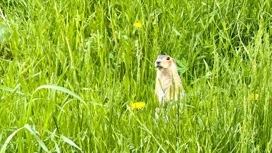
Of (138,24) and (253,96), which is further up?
(138,24)

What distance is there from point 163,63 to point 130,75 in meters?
0.23

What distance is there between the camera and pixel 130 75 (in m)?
3.62

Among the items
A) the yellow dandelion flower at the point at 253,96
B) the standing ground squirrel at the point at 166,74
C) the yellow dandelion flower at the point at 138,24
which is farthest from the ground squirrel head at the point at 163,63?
the yellow dandelion flower at the point at 253,96

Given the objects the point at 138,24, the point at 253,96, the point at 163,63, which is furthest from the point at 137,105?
the point at 138,24

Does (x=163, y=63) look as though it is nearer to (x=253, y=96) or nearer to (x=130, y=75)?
(x=130, y=75)

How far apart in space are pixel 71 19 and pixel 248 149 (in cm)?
180

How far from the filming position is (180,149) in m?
2.67

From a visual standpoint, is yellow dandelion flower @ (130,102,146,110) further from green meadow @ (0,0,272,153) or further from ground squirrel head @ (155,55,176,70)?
ground squirrel head @ (155,55,176,70)

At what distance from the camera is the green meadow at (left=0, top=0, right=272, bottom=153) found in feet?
9.13

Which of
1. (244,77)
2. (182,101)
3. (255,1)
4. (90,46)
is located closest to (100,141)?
(182,101)

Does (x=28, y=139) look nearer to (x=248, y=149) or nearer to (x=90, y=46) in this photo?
(x=248, y=149)

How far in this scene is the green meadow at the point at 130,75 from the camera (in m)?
2.78

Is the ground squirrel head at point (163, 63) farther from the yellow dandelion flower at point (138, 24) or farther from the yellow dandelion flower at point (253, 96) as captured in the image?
the yellow dandelion flower at point (253, 96)

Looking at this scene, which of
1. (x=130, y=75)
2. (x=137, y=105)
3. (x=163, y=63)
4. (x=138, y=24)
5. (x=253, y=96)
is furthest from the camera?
(x=138, y=24)
